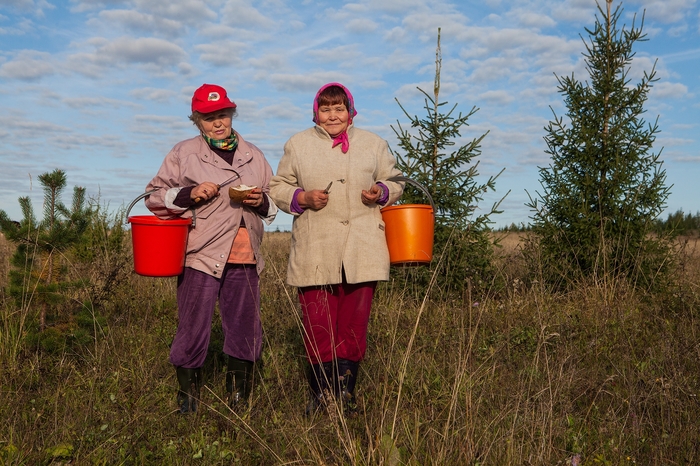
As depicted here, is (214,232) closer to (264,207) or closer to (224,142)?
(264,207)

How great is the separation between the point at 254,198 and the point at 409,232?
35.0 inches

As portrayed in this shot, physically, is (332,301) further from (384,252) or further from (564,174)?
(564,174)

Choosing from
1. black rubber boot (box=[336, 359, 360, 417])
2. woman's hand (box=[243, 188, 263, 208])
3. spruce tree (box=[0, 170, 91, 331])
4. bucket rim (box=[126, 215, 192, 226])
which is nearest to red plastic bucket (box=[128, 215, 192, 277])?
bucket rim (box=[126, 215, 192, 226])

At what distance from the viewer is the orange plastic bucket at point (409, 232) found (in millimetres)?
3519

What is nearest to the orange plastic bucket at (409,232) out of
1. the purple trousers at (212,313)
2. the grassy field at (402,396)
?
the grassy field at (402,396)

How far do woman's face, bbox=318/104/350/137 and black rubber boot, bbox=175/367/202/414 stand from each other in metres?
1.61

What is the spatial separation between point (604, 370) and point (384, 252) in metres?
1.77

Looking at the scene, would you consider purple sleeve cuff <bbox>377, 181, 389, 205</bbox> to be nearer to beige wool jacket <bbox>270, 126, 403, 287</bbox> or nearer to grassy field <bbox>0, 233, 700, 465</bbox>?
beige wool jacket <bbox>270, 126, 403, 287</bbox>

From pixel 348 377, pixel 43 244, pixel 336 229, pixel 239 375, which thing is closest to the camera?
pixel 336 229

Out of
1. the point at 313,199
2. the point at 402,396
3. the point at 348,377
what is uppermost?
the point at 313,199

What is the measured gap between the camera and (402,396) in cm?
366

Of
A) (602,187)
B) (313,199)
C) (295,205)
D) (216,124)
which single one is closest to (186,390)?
(295,205)

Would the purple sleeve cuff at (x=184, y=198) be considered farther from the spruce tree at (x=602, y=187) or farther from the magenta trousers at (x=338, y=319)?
the spruce tree at (x=602, y=187)

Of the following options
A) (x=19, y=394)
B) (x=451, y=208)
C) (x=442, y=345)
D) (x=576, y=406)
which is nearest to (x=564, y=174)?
(x=451, y=208)
